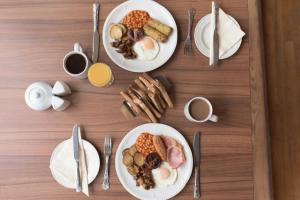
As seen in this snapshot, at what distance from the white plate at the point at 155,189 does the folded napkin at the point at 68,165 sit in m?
0.10

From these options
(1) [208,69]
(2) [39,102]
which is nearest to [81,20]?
(2) [39,102]

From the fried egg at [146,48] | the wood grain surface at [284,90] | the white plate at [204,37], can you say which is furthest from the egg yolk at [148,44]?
the wood grain surface at [284,90]

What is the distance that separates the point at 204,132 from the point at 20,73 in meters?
0.57

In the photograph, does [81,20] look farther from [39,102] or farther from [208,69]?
[208,69]

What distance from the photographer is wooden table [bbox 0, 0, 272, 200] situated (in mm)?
939

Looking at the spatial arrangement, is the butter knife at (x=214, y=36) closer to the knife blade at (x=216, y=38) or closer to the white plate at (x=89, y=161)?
the knife blade at (x=216, y=38)

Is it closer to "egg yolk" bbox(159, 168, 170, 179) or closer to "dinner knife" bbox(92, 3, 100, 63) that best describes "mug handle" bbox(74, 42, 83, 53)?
"dinner knife" bbox(92, 3, 100, 63)

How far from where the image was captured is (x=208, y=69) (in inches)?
38.7

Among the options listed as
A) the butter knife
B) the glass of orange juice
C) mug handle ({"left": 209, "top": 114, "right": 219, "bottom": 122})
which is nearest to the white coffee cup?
mug handle ({"left": 209, "top": 114, "right": 219, "bottom": 122})

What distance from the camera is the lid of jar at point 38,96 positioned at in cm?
93

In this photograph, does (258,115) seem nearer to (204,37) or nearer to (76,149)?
(204,37)

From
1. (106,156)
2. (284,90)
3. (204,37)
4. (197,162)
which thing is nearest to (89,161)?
(106,156)

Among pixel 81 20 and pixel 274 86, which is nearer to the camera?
pixel 81 20

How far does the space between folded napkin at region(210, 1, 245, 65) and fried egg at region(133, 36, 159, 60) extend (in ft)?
0.54
